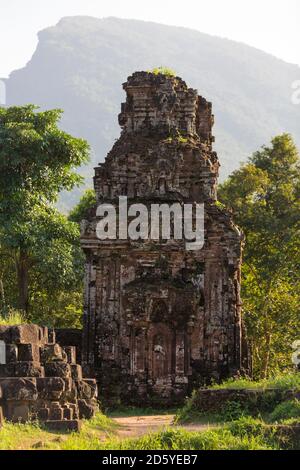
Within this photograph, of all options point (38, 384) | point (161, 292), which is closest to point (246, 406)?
point (38, 384)

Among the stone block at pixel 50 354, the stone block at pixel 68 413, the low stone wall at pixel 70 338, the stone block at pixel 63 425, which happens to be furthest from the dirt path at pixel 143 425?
the low stone wall at pixel 70 338

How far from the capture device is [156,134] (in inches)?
991

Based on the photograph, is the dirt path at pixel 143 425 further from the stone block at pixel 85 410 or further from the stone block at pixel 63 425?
the stone block at pixel 63 425

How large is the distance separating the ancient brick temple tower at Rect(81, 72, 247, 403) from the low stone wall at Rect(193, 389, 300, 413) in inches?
148

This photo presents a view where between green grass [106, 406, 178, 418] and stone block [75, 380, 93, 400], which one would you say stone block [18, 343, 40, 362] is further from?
green grass [106, 406, 178, 418]

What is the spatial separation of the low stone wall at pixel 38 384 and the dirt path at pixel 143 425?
0.85m

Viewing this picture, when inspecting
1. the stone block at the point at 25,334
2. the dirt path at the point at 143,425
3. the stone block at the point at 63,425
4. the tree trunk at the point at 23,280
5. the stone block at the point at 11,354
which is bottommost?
the dirt path at the point at 143,425

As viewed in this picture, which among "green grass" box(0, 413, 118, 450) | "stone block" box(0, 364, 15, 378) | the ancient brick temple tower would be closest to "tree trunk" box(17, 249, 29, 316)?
the ancient brick temple tower

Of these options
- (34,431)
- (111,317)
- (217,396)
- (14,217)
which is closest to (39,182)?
(14,217)

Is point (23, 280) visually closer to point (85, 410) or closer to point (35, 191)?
point (35, 191)

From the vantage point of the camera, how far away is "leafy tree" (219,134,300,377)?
1288 inches

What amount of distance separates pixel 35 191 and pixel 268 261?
8660mm

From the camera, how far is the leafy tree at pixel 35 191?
1118 inches

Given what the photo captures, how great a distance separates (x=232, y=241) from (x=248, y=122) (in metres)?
136
